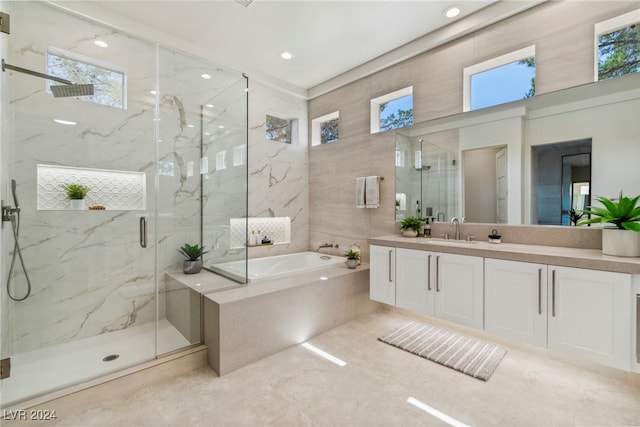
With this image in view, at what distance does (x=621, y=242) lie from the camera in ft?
6.04

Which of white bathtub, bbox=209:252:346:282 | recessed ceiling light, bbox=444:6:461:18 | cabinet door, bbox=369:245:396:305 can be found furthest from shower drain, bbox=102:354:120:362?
recessed ceiling light, bbox=444:6:461:18

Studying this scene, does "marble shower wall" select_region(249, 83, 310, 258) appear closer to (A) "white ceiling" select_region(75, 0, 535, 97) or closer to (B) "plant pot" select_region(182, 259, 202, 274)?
(A) "white ceiling" select_region(75, 0, 535, 97)

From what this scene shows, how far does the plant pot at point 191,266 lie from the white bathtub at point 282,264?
4.7 inches


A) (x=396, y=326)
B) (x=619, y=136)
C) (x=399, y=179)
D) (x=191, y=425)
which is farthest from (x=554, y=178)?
(x=191, y=425)

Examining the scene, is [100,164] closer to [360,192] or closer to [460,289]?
[360,192]

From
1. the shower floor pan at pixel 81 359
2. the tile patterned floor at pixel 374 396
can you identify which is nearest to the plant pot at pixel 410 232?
the tile patterned floor at pixel 374 396

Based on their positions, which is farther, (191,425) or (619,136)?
(619,136)

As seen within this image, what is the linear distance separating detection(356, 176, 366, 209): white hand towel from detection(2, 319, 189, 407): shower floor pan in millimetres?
2534

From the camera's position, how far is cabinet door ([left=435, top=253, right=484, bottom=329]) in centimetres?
229

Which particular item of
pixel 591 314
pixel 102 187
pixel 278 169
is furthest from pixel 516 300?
pixel 102 187

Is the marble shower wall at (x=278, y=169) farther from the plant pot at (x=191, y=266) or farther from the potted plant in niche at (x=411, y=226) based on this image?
the potted plant in niche at (x=411, y=226)

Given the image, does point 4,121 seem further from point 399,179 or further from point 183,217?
point 399,179

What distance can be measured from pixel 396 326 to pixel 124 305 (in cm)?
287

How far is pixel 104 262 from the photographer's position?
8.63ft
